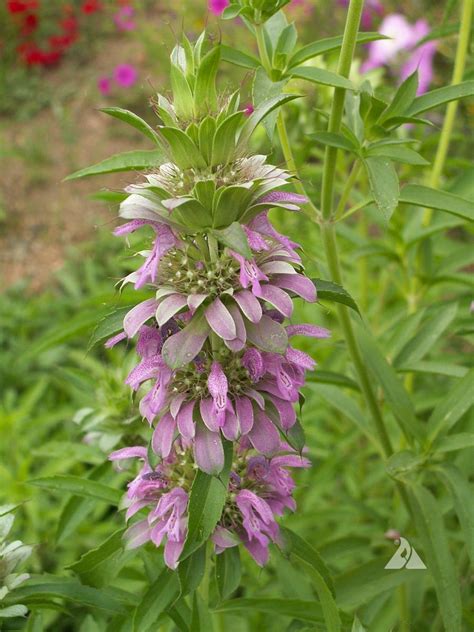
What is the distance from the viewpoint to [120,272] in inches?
152

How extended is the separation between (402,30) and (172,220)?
297 centimetres

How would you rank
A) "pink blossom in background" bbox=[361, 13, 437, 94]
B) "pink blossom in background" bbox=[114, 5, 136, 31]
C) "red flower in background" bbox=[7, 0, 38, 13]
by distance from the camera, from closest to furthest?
"pink blossom in background" bbox=[361, 13, 437, 94] → "pink blossom in background" bbox=[114, 5, 136, 31] → "red flower in background" bbox=[7, 0, 38, 13]

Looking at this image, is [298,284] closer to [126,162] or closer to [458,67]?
[126,162]

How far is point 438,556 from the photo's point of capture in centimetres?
133

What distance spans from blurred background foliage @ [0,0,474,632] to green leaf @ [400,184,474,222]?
128 millimetres

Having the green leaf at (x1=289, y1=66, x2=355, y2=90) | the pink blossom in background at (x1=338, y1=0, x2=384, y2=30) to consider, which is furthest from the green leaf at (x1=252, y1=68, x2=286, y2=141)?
the pink blossom in background at (x1=338, y1=0, x2=384, y2=30)

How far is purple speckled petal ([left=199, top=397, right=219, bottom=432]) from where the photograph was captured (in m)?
1.01

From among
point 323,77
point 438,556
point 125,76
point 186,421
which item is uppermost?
point 323,77

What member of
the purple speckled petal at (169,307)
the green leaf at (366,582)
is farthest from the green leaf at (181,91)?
the green leaf at (366,582)

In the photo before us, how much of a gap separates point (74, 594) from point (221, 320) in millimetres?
626

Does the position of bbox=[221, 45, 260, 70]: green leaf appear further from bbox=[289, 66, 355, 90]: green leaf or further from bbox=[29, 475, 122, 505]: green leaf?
bbox=[29, 475, 122, 505]: green leaf

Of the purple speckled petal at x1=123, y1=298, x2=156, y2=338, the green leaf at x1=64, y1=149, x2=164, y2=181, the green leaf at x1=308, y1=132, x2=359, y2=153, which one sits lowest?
the purple speckled petal at x1=123, y1=298, x2=156, y2=338

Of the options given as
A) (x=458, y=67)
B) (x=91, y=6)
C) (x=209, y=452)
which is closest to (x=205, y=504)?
(x=209, y=452)

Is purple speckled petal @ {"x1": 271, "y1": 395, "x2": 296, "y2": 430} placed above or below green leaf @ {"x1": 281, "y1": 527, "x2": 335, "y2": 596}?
above
